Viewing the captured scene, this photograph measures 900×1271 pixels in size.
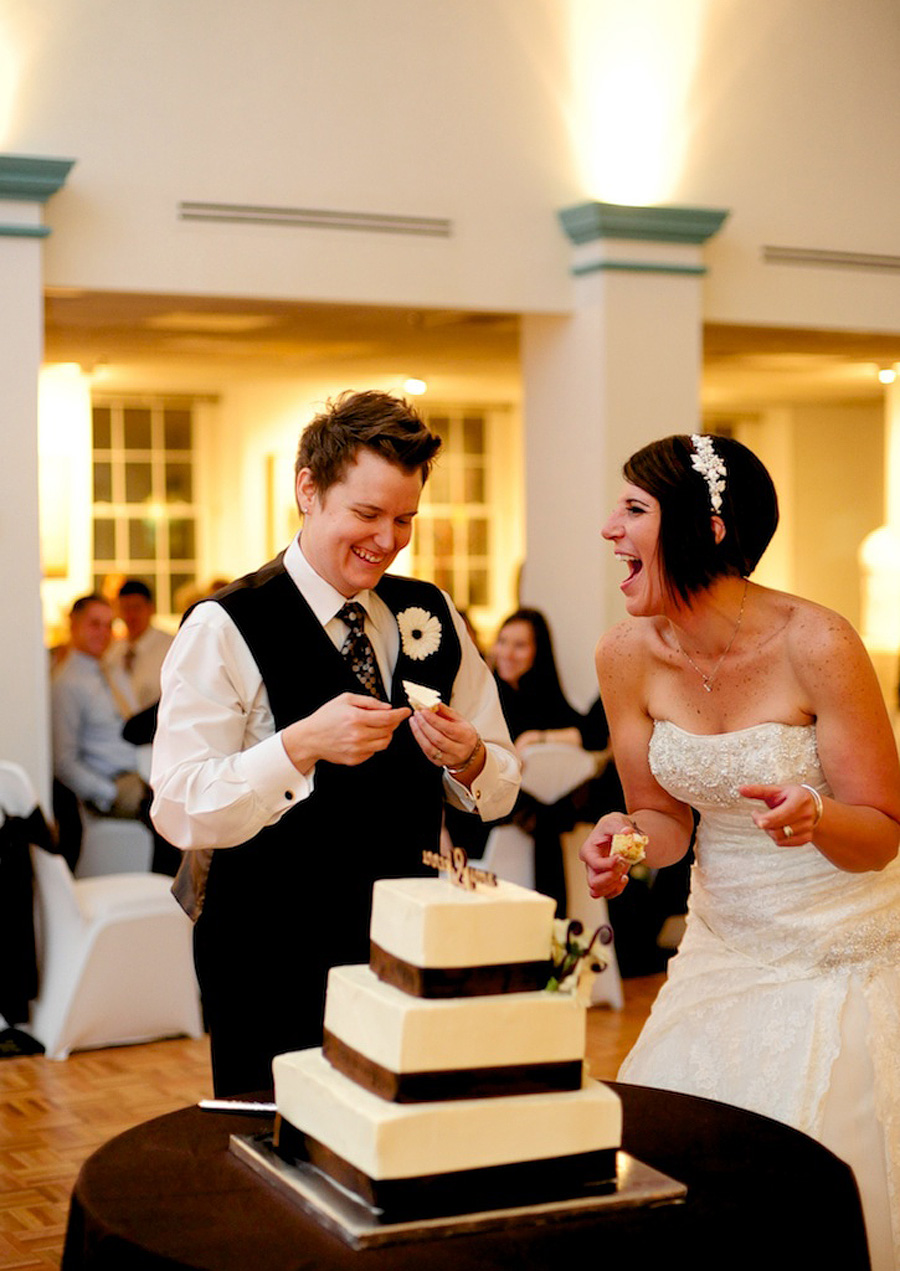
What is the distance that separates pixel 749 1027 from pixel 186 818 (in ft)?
3.11

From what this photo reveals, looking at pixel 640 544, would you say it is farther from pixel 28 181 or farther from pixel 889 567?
pixel 889 567

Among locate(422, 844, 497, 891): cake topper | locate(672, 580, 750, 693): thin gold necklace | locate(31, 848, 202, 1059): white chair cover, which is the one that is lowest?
locate(31, 848, 202, 1059): white chair cover

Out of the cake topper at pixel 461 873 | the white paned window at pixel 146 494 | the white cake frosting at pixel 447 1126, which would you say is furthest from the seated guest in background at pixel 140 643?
the white cake frosting at pixel 447 1126

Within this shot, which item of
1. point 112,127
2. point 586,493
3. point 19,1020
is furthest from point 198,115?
point 19,1020

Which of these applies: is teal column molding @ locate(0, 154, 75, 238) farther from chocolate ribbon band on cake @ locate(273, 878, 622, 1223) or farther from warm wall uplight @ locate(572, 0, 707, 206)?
chocolate ribbon band on cake @ locate(273, 878, 622, 1223)

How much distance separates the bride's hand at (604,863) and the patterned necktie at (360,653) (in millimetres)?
408

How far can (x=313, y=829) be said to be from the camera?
7.89ft

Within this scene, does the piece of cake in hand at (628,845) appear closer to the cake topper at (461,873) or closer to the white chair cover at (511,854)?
the cake topper at (461,873)

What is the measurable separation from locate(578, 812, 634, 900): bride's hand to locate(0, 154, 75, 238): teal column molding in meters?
4.36

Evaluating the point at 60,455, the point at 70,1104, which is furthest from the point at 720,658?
the point at 60,455

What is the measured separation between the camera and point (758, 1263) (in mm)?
1674

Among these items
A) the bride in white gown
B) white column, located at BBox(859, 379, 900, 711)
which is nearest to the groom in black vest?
the bride in white gown

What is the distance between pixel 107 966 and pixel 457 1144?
13.3ft

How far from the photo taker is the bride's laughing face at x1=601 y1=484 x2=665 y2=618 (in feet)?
8.18
